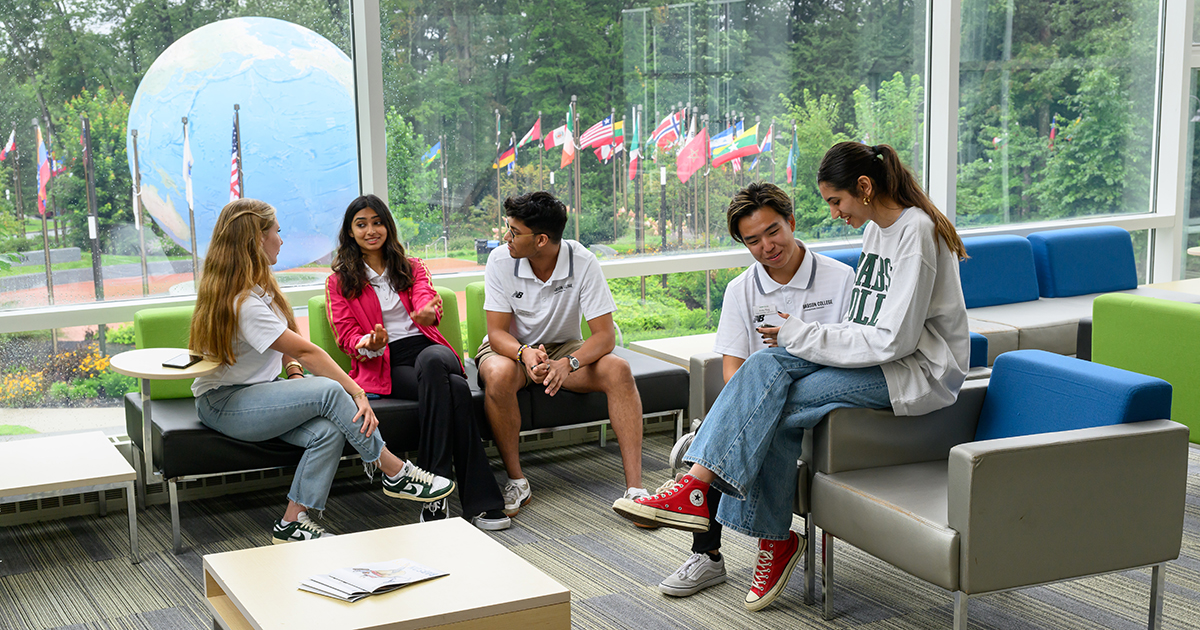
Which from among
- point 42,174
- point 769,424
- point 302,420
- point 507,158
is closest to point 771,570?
point 769,424

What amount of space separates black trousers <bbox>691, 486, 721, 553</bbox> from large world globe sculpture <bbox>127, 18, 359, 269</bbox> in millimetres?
2510

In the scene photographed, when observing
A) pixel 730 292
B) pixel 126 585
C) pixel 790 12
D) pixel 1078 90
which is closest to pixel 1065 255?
pixel 1078 90

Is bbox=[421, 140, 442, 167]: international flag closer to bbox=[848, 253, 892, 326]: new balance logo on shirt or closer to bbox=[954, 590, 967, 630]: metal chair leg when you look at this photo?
bbox=[848, 253, 892, 326]: new balance logo on shirt

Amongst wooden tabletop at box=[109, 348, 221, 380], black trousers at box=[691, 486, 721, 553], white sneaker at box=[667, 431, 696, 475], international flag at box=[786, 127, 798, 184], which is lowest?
black trousers at box=[691, 486, 721, 553]

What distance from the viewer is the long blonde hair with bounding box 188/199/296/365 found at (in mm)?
3416

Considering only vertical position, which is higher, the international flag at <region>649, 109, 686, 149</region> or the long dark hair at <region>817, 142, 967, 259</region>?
the international flag at <region>649, 109, 686, 149</region>

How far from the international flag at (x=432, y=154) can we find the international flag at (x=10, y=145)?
68.7 inches

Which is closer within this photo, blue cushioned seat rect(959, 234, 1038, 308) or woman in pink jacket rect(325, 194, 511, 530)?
woman in pink jacket rect(325, 194, 511, 530)

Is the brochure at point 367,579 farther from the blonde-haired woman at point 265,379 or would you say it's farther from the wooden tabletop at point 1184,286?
the wooden tabletop at point 1184,286

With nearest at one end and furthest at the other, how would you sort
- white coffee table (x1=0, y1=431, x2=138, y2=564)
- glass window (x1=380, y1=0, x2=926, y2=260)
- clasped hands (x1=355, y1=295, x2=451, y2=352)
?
white coffee table (x1=0, y1=431, x2=138, y2=564) → clasped hands (x1=355, y1=295, x2=451, y2=352) → glass window (x1=380, y1=0, x2=926, y2=260)

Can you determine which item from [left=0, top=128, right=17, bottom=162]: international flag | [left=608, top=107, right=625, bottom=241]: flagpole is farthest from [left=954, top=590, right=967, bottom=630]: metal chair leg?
[left=0, top=128, right=17, bottom=162]: international flag

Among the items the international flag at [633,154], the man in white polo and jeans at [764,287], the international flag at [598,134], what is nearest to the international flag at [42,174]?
the international flag at [598,134]

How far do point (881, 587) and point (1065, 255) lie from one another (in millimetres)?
3588

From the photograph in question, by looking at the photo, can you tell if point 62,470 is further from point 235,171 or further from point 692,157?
point 692,157
